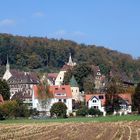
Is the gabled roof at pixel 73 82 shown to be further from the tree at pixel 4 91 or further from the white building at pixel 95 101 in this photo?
the tree at pixel 4 91

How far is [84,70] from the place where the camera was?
152 meters

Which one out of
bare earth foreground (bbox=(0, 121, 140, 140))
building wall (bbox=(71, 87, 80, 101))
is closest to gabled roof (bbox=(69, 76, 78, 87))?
building wall (bbox=(71, 87, 80, 101))

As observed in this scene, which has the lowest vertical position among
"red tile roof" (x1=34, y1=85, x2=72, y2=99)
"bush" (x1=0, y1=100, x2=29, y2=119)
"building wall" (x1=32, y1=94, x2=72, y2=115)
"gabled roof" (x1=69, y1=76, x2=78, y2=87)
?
"bush" (x1=0, y1=100, x2=29, y2=119)

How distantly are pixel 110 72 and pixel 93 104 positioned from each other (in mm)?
63817

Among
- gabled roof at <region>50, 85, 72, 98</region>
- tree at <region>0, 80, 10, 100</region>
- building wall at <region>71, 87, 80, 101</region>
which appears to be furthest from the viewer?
building wall at <region>71, 87, 80, 101</region>

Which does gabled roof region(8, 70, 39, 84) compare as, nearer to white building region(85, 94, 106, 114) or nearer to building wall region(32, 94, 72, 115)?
building wall region(32, 94, 72, 115)

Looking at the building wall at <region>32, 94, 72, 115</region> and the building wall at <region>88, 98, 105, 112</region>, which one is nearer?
the building wall at <region>88, 98, 105, 112</region>

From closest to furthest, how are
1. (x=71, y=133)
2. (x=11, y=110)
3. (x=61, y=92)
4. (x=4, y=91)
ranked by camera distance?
1. (x=71, y=133)
2. (x=11, y=110)
3. (x=4, y=91)
4. (x=61, y=92)

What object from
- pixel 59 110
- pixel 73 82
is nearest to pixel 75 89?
pixel 73 82

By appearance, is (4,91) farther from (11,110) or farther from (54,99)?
(11,110)

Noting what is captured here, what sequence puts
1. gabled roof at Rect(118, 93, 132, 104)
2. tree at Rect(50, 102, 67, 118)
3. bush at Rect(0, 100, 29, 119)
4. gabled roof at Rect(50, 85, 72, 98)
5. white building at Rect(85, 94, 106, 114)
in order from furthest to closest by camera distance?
1. gabled roof at Rect(50, 85, 72, 98)
2. gabled roof at Rect(118, 93, 132, 104)
3. white building at Rect(85, 94, 106, 114)
4. tree at Rect(50, 102, 67, 118)
5. bush at Rect(0, 100, 29, 119)

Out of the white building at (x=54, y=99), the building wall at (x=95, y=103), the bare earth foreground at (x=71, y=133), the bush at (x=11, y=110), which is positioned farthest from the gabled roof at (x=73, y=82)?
the bare earth foreground at (x=71, y=133)

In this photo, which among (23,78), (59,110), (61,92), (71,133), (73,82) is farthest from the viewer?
(23,78)

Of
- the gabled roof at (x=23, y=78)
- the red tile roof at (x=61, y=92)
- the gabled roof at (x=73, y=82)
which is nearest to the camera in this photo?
the red tile roof at (x=61, y=92)
